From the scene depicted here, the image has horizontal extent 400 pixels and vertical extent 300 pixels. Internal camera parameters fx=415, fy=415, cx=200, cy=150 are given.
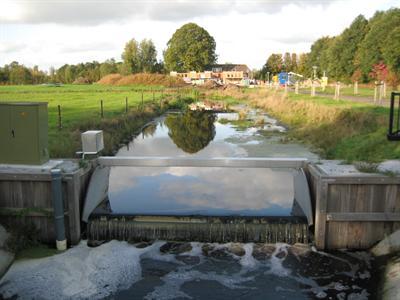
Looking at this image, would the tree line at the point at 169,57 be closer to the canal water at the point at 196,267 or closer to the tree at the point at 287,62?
the tree at the point at 287,62

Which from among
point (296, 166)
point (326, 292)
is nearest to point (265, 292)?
point (326, 292)

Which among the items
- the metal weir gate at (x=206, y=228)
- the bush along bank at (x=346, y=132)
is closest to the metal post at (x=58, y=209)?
the metal weir gate at (x=206, y=228)

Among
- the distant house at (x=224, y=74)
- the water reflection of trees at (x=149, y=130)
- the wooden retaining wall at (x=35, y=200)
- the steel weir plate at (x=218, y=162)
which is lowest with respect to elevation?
the water reflection of trees at (x=149, y=130)

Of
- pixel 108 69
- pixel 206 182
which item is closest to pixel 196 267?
pixel 206 182

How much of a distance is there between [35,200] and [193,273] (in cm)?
404

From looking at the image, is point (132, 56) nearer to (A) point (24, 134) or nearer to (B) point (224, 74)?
(B) point (224, 74)

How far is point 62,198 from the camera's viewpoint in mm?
9578

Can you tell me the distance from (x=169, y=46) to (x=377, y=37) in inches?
2669

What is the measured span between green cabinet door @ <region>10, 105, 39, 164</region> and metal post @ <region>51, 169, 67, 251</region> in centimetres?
125

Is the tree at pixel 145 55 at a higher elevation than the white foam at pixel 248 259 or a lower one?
higher

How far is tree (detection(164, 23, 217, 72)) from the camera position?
108188 millimetres

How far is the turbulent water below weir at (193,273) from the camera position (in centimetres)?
816

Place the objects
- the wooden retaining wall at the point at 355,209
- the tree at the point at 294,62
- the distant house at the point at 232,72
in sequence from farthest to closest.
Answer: the distant house at the point at 232,72 → the tree at the point at 294,62 → the wooden retaining wall at the point at 355,209

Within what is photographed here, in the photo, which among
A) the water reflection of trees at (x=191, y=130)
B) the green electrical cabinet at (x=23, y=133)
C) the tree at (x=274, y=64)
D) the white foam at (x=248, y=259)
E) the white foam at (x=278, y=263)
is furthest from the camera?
the tree at (x=274, y=64)
